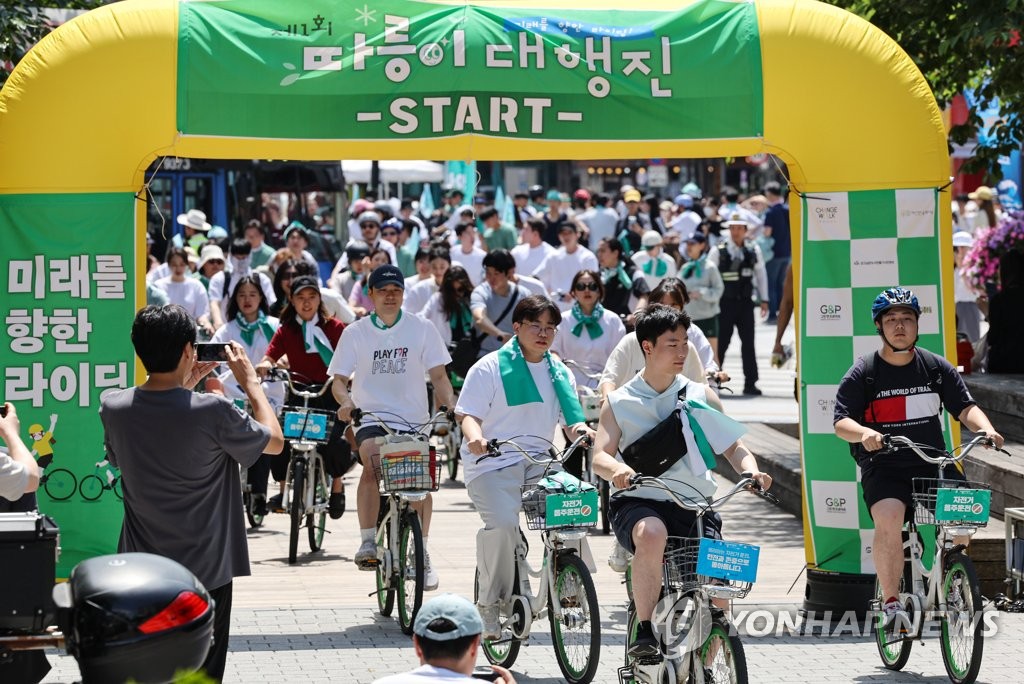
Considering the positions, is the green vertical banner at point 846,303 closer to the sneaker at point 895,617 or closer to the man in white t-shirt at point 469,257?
the sneaker at point 895,617

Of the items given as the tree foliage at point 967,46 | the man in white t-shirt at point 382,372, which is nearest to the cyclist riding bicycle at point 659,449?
the man in white t-shirt at point 382,372

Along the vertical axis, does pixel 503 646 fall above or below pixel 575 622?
below

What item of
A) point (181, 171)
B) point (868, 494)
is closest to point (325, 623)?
point (868, 494)

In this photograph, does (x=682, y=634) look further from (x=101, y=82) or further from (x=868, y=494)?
(x=101, y=82)

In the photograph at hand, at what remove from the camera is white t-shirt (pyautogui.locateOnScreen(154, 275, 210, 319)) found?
53.9ft

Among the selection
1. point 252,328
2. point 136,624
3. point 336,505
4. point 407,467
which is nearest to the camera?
point 136,624

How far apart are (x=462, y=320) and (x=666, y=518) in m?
7.88

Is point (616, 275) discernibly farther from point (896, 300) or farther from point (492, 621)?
point (492, 621)

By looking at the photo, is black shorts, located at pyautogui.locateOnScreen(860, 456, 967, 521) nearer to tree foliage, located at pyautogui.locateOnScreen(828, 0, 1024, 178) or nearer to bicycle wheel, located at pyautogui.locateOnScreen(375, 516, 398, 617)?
bicycle wheel, located at pyautogui.locateOnScreen(375, 516, 398, 617)

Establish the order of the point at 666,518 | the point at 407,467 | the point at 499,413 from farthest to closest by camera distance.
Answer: the point at 407,467 < the point at 499,413 < the point at 666,518

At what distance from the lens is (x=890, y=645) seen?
830 centimetres

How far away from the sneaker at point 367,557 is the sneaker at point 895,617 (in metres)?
2.91

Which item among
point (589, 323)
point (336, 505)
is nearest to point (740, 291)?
point (589, 323)

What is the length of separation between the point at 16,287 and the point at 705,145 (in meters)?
3.75
